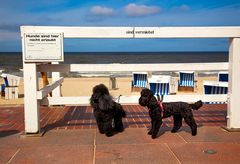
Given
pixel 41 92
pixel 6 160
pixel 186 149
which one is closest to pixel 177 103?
pixel 186 149

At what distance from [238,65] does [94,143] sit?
2.75 meters

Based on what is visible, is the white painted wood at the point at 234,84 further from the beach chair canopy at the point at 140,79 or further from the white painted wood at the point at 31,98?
the beach chair canopy at the point at 140,79

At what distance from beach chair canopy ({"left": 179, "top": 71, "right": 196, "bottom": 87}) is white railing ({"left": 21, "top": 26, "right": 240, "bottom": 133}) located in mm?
11300

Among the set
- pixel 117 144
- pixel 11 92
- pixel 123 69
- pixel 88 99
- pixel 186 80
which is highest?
pixel 123 69

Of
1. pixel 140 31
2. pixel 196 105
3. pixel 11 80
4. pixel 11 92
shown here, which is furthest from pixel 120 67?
pixel 11 80

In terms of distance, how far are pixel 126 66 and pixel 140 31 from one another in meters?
0.62

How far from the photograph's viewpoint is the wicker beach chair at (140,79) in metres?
16.4

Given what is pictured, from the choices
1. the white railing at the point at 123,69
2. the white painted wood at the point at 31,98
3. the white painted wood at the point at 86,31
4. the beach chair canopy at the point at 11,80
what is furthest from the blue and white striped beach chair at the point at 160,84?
the white painted wood at the point at 31,98

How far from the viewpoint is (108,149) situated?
175 inches

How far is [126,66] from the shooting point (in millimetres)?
5164

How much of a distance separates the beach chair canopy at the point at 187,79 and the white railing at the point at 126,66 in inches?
445

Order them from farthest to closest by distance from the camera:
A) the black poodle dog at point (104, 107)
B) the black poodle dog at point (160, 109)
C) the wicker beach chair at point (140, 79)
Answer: the wicker beach chair at point (140, 79) < the black poodle dog at point (104, 107) < the black poodle dog at point (160, 109)

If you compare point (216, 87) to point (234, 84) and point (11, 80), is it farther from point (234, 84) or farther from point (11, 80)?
point (11, 80)

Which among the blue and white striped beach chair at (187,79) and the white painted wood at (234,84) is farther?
the blue and white striped beach chair at (187,79)
